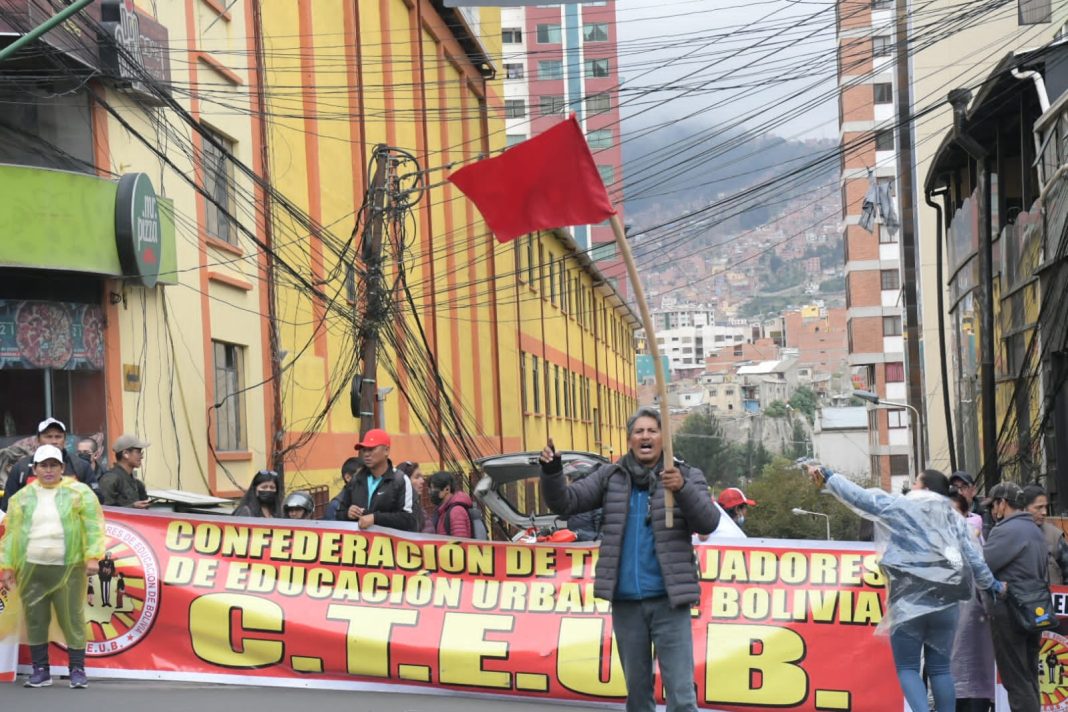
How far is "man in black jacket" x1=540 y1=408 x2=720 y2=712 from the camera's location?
690 cm

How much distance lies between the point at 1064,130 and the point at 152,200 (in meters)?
10.9

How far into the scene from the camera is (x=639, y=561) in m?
7.02

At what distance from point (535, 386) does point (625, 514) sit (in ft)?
143

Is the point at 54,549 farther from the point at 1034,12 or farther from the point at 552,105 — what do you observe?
→ the point at 1034,12

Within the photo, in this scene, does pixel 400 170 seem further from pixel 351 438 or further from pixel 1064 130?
pixel 1064 130

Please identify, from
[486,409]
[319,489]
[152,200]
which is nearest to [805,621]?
→ [152,200]

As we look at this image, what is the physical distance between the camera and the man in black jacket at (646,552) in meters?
6.90

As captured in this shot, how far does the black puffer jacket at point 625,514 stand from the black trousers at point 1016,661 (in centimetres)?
356

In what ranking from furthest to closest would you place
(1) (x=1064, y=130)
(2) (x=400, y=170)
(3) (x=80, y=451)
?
1. (2) (x=400, y=170)
2. (1) (x=1064, y=130)
3. (3) (x=80, y=451)

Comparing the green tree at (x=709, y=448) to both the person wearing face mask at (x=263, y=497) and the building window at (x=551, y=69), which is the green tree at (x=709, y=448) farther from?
the person wearing face mask at (x=263, y=497)

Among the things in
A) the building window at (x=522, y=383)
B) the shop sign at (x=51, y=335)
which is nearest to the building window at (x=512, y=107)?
the building window at (x=522, y=383)

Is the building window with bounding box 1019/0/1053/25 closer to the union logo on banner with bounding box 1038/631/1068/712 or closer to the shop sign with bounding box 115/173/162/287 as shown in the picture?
the shop sign with bounding box 115/173/162/287

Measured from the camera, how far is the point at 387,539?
10617 mm

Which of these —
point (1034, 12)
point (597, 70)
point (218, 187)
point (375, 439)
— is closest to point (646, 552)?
point (375, 439)
